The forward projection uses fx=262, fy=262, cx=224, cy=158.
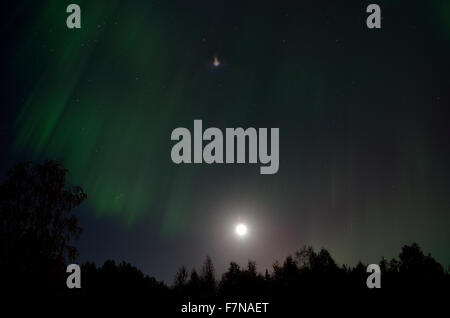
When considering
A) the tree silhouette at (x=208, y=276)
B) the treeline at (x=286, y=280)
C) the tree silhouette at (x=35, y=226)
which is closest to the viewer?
the tree silhouette at (x=35, y=226)

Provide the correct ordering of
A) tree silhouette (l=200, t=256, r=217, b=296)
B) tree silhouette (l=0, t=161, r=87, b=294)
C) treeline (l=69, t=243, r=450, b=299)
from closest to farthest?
1. tree silhouette (l=0, t=161, r=87, b=294)
2. treeline (l=69, t=243, r=450, b=299)
3. tree silhouette (l=200, t=256, r=217, b=296)

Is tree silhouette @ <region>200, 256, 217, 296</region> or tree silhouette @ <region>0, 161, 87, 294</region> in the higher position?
tree silhouette @ <region>0, 161, 87, 294</region>

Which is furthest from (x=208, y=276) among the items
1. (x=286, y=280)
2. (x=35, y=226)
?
(x=35, y=226)

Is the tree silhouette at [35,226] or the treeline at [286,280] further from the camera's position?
the treeline at [286,280]

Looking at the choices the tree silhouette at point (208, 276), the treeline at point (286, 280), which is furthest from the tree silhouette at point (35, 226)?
the tree silhouette at point (208, 276)

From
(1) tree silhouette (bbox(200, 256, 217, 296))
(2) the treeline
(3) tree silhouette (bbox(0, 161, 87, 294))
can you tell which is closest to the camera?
(3) tree silhouette (bbox(0, 161, 87, 294))

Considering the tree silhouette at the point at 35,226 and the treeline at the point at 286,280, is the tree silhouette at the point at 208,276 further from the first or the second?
the tree silhouette at the point at 35,226

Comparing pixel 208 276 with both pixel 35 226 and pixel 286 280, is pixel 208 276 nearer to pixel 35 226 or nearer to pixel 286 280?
pixel 286 280

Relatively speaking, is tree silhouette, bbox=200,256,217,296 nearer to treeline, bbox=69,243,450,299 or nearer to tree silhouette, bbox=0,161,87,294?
treeline, bbox=69,243,450,299

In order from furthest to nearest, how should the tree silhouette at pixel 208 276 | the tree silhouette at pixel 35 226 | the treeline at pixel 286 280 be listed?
the tree silhouette at pixel 208 276 → the treeline at pixel 286 280 → the tree silhouette at pixel 35 226

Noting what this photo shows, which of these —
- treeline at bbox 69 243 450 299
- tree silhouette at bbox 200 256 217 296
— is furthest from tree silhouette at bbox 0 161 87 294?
tree silhouette at bbox 200 256 217 296

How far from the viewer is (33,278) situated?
14469 millimetres

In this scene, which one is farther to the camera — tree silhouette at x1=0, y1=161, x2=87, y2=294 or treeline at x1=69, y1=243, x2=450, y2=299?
treeline at x1=69, y1=243, x2=450, y2=299
